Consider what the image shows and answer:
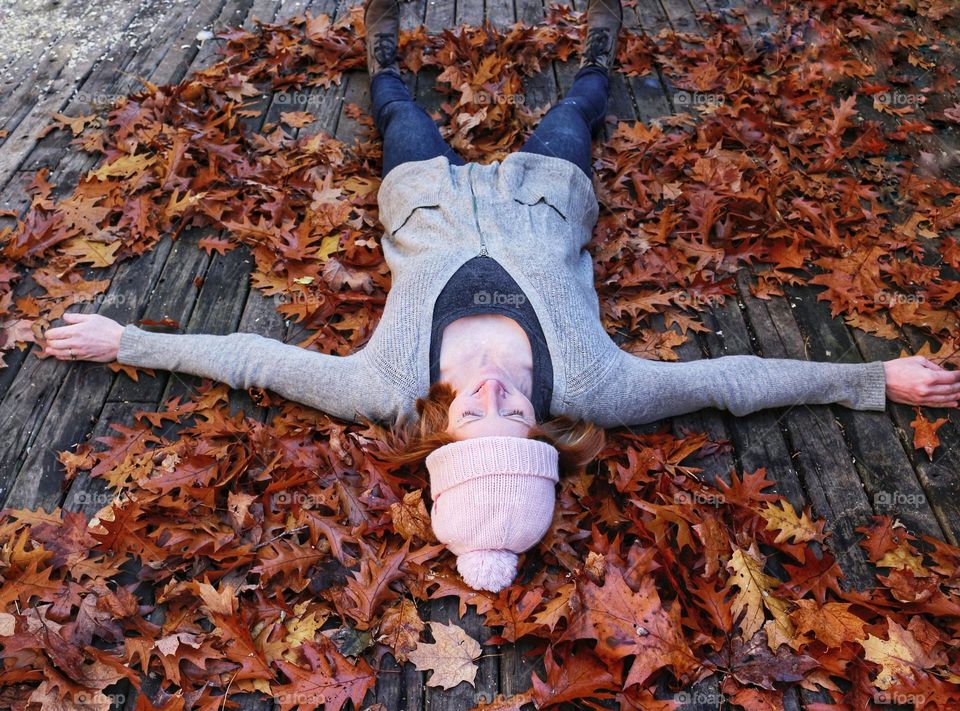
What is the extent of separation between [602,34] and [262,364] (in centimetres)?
335

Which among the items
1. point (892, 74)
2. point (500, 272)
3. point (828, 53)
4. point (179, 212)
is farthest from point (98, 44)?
point (892, 74)

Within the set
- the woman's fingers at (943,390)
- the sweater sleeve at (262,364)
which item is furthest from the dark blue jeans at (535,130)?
the woman's fingers at (943,390)

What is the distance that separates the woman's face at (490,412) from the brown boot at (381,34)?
9.56 ft

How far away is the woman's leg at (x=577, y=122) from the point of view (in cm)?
387

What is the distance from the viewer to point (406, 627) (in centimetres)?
256

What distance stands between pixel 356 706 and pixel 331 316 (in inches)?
75.5

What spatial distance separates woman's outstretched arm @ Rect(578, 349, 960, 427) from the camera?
2967mm
